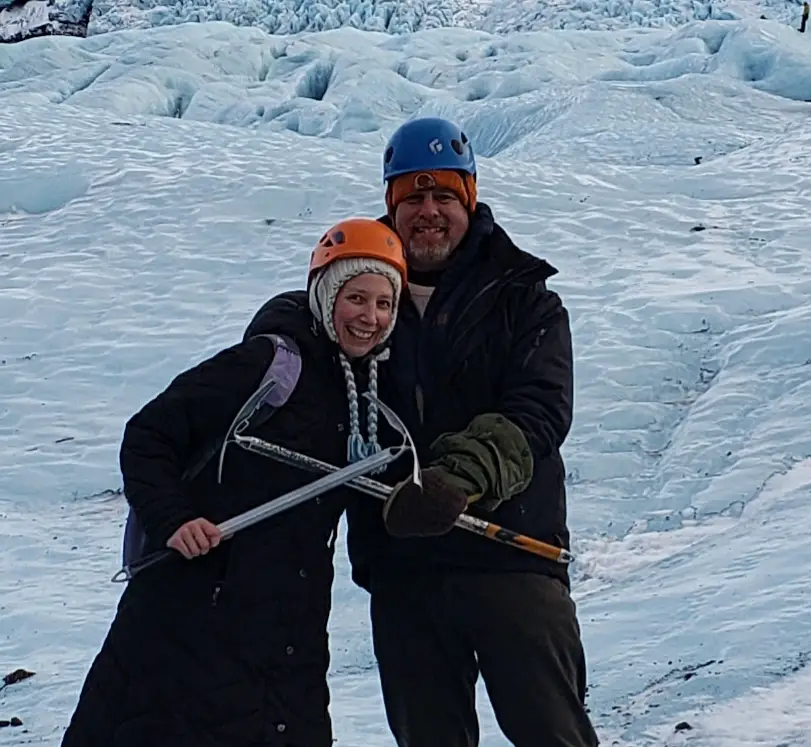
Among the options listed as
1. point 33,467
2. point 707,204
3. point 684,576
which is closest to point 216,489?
point 684,576

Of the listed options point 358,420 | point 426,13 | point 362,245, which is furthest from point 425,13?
point 358,420

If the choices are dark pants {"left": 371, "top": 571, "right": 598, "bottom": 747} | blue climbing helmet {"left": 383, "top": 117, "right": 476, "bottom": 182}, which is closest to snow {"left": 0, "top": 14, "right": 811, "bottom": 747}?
dark pants {"left": 371, "top": 571, "right": 598, "bottom": 747}

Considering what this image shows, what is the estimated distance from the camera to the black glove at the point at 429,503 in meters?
2.48

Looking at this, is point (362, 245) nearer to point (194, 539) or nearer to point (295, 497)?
point (295, 497)

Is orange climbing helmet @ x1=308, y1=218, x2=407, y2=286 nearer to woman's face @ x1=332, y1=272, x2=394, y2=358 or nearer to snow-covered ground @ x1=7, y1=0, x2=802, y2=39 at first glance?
woman's face @ x1=332, y1=272, x2=394, y2=358

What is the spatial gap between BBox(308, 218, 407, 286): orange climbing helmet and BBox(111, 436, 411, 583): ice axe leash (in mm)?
407

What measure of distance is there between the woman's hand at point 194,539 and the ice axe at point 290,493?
0.10 ft

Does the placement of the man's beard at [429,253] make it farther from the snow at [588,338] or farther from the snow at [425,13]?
the snow at [425,13]

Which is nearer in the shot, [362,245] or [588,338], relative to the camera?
[362,245]

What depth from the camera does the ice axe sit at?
2.55 metres

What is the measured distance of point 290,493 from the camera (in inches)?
102

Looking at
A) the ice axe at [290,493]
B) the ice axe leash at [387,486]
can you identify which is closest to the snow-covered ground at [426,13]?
the ice axe leash at [387,486]

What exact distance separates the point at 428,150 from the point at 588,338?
5560 millimetres

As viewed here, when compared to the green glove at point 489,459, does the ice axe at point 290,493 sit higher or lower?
lower
